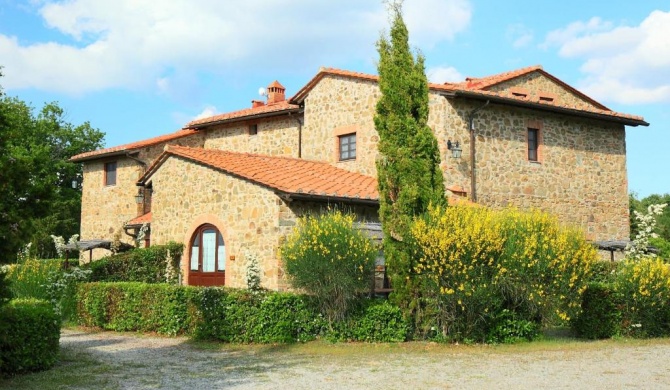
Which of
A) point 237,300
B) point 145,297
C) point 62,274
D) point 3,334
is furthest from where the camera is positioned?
point 62,274

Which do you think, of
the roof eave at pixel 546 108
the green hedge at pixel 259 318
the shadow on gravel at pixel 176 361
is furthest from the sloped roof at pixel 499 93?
the shadow on gravel at pixel 176 361

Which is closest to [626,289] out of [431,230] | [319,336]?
[431,230]

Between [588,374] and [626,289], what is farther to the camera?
[626,289]

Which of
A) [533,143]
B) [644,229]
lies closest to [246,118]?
[533,143]

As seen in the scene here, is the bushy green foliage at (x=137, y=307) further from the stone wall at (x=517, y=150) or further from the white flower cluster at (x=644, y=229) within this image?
the white flower cluster at (x=644, y=229)

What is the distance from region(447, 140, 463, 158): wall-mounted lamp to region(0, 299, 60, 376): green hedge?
10753 mm

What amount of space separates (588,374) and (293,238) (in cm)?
588

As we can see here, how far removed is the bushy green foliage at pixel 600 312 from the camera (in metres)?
13.6

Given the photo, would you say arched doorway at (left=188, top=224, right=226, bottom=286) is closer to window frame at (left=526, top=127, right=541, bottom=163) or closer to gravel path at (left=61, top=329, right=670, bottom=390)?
gravel path at (left=61, top=329, right=670, bottom=390)

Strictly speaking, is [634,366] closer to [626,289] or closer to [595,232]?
[626,289]

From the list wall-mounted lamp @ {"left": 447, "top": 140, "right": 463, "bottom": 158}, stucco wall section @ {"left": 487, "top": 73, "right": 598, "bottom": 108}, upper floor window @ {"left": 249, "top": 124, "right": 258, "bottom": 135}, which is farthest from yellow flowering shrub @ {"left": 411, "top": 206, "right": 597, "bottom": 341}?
upper floor window @ {"left": 249, "top": 124, "right": 258, "bottom": 135}

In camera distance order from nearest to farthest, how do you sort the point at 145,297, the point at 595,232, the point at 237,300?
1. the point at 237,300
2. the point at 145,297
3. the point at 595,232

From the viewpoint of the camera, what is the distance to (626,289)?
1349cm

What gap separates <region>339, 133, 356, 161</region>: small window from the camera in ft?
66.4
